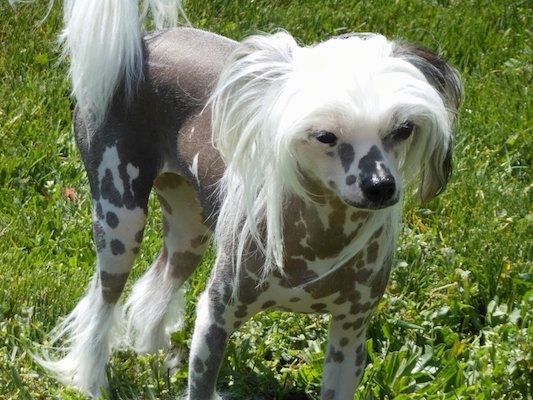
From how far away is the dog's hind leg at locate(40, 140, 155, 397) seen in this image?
3480mm

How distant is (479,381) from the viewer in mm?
3752

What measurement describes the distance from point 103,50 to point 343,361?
3.59ft

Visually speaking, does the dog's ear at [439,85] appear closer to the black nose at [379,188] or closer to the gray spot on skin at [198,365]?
the black nose at [379,188]

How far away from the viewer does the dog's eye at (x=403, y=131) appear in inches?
111

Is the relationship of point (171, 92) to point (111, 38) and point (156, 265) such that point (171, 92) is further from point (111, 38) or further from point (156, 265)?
point (156, 265)

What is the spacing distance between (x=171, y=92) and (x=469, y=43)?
8.03ft

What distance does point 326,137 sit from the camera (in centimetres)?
280

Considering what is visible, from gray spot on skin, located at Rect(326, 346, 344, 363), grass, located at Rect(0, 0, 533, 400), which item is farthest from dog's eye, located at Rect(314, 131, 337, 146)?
grass, located at Rect(0, 0, 533, 400)

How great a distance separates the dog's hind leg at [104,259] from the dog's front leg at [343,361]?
0.67 meters

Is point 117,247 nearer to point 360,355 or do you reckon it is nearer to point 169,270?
point 169,270

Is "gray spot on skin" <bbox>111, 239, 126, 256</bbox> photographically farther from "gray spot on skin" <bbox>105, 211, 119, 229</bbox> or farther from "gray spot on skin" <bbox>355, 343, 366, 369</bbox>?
"gray spot on skin" <bbox>355, 343, 366, 369</bbox>

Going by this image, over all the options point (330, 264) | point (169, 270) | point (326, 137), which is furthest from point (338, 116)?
point (169, 270)

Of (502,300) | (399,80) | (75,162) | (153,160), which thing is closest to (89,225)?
(75,162)

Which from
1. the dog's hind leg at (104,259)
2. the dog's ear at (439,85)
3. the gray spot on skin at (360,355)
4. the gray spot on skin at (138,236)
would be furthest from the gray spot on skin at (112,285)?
the dog's ear at (439,85)
